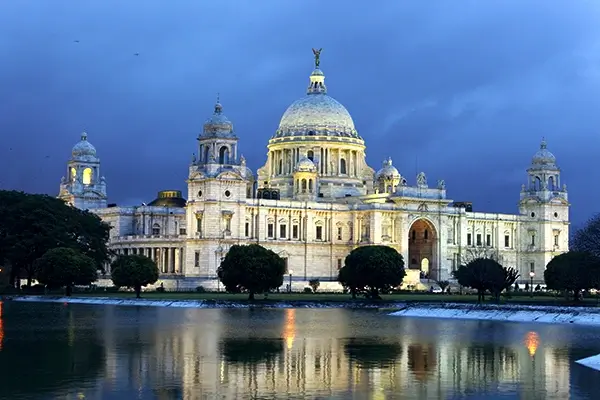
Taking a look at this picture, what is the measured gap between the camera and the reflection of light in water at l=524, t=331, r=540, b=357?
44.5m

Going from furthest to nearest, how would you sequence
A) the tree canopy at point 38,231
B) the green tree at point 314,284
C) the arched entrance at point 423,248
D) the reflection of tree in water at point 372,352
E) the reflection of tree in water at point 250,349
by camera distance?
the arched entrance at point 423,248, the green tree at point 314,284, the tree canopy at point 38,231, the reflection of tree in water at point 250,349, the reflection of tree in water at point 372,352

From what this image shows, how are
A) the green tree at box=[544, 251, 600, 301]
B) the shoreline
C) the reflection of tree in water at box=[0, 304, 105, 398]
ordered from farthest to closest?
the green tree at box=[544, 251, 600, 301], the shoreline, the reflection of tree in water at box=[0, 304, 105, 398]

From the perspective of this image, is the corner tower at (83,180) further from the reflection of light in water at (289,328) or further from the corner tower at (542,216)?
the reflection of light in water at (289,328)

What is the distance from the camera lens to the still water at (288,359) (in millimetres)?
31750

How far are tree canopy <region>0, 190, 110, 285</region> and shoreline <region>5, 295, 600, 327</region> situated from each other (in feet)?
35.3

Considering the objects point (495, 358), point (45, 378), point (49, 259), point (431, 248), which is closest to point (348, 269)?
point (49, 259)

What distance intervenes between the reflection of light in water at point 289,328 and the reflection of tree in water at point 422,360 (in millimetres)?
4767

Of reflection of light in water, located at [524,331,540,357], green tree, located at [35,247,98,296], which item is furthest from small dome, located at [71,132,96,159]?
reflection of light in water, located at [524,331,540,357]

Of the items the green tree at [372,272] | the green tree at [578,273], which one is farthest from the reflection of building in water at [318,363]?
the green tree at [578,273]

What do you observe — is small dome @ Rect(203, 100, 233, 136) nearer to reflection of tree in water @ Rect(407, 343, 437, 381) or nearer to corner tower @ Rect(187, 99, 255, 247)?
corner tower @ Rect(187, 99, 255, 247)

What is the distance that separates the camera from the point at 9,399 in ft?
96.2

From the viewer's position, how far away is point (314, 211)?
432 ft

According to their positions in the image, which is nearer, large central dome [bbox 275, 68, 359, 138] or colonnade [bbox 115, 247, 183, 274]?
colonnade [bbox 115, 247, 183, 274]

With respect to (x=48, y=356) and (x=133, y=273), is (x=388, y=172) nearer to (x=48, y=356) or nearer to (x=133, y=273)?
(x=133, y=273)
